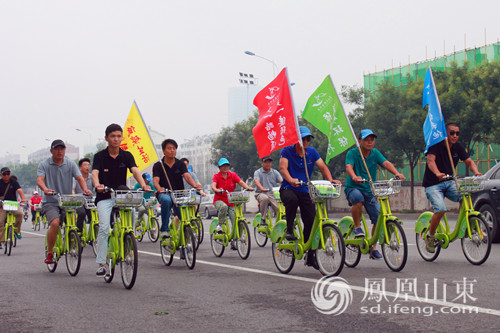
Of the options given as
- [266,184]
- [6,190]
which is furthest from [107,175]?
[6,190]

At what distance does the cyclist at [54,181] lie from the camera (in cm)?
960

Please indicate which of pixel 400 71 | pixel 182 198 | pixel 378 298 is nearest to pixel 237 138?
pixel 400 71

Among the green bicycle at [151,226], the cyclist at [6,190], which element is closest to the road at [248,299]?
the cyclist at [6,190]

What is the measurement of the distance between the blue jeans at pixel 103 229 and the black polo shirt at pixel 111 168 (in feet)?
0.42

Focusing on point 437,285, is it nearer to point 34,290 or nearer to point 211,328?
point 211,328

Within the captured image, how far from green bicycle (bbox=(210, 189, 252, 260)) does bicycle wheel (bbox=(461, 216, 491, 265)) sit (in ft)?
11.9

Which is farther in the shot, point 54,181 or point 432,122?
point 54,181

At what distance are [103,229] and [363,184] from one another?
3.55 meters

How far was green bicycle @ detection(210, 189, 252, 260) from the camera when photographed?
11.3 metres

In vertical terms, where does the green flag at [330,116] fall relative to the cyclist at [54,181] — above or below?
above

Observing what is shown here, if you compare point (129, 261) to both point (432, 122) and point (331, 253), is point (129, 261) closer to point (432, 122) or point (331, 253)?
point (331, 253)

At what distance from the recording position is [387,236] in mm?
8484

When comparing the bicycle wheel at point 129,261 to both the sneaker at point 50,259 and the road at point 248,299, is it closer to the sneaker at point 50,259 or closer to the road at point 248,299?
the road at point 248,299
